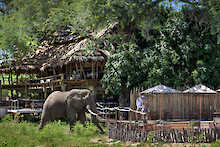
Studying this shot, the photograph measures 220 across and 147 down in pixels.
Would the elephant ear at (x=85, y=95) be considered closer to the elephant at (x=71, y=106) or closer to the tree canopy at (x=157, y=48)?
the elephant at (x=71, y=106)

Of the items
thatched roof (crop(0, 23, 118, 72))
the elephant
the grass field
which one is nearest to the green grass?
the grass field

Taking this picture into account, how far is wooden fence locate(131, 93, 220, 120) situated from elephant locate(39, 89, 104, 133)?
2.91m

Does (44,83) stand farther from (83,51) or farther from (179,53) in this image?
(179,53)

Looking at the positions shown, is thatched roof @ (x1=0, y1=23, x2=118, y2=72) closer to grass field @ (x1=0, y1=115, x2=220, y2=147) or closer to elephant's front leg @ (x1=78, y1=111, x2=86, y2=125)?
elephant's front leg @ (x1=78, y1=111, x2=86, y2=125)

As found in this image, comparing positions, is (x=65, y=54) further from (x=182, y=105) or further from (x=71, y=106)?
(x=182, y=105)

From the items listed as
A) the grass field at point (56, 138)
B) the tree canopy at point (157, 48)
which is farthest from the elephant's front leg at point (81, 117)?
the tree canopy at point (157, 48)

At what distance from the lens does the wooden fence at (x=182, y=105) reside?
55.6ft

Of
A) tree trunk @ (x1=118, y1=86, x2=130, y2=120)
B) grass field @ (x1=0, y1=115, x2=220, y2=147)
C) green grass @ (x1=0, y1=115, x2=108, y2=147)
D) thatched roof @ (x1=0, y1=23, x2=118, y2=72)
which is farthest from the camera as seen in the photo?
tree trunk @ (x1=118, y1=86, x2=130, y2=120)

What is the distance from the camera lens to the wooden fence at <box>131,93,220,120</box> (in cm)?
1695

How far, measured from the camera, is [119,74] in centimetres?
2125

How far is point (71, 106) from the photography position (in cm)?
1534

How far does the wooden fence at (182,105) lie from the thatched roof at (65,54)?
668cm

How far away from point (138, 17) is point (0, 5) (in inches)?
749

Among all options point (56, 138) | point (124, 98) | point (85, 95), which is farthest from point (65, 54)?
point (56, 138)
